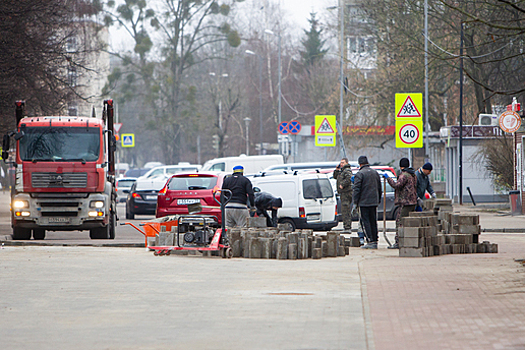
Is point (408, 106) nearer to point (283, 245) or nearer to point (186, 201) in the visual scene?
point (186, 201)

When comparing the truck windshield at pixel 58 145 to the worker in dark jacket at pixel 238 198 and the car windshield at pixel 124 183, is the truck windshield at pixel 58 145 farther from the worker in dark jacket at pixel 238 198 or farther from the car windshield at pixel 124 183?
the car windshield at pixel 124 183

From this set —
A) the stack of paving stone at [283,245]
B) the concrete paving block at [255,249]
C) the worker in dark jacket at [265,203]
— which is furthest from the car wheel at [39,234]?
the concrete paving block at [255,249]

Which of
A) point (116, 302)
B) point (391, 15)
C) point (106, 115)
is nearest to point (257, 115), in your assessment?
point (391, 15)

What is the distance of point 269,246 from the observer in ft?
46.8

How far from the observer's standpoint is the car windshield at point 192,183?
813 inches

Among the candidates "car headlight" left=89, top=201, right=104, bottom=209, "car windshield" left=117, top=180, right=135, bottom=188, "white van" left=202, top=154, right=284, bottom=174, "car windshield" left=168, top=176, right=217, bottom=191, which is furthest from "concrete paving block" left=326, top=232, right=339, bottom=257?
"car windshield" left=117, top=180, right=135, bottom=188

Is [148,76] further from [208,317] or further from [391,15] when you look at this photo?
[208,317]

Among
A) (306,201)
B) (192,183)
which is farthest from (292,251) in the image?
(192,183)

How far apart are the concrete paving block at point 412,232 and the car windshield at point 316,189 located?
655 centimetres

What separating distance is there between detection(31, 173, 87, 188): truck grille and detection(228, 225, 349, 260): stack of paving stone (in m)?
4.75

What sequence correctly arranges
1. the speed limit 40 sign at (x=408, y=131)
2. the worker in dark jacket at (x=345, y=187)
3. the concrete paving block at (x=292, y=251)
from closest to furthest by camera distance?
the concrete paving block at (x=292, y=251)
the worker in dark jacket at (x=345, y=187)
the speed limit 40 sign at (x=408, y=131)

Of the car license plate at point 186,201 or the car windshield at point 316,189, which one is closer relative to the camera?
the car license plate at point 186,201

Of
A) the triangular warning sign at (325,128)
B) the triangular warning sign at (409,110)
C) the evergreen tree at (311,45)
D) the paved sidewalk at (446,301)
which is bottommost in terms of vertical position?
the paved sidewalk at (446,301)

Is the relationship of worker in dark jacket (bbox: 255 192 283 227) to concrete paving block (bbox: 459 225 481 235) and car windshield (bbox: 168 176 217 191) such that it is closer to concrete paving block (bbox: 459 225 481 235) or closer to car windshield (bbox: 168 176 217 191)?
car windshield (bbox: 168 176 217 191)
